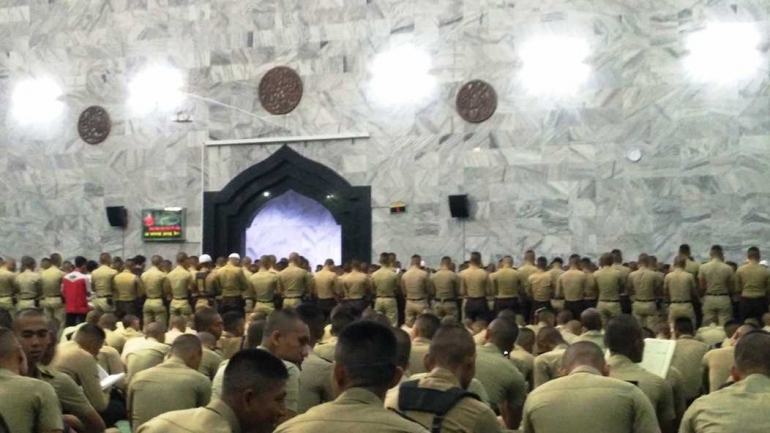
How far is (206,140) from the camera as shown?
21469mm

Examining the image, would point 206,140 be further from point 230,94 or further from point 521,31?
point 521,31

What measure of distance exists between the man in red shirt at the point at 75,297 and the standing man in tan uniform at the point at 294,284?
3209 mm

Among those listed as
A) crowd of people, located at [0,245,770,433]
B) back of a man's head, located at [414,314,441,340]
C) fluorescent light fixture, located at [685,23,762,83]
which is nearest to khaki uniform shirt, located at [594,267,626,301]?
crowd of people, located at [0,245,770,433]

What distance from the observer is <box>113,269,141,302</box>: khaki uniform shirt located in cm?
1727

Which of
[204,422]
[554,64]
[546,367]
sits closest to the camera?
[204,422]

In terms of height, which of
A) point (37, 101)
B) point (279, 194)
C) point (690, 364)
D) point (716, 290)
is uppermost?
point (37, 101)

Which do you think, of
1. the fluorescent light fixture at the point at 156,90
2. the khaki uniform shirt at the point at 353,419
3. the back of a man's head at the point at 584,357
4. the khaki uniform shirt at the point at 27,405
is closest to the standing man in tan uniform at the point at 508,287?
the fluorescent light fixture at the point at 156,90

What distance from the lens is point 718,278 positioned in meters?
15.0

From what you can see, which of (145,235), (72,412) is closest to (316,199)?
(145,235)

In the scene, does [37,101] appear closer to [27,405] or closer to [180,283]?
[180,283]

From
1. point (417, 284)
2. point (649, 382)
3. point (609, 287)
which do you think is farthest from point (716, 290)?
point (649, 382)

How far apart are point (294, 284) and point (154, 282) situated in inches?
91.0

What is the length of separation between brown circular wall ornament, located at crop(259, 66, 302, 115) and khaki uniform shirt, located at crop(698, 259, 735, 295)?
8.89m

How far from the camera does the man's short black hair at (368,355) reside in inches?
142
